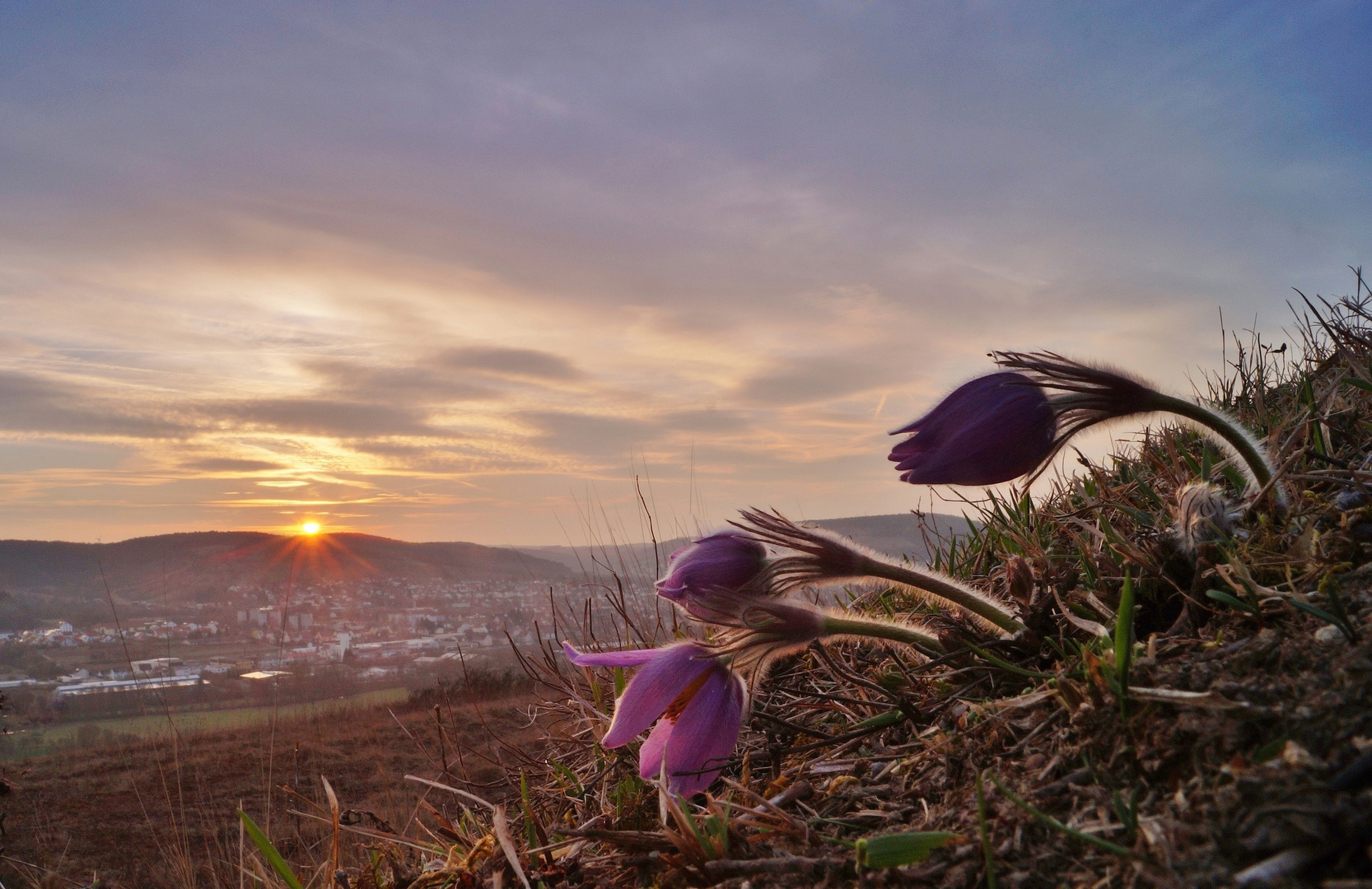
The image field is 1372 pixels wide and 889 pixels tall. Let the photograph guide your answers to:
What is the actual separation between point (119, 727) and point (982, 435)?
19.5 metres

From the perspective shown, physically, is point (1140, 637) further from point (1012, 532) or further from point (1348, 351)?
point (1348, 351)

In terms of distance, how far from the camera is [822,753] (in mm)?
1802

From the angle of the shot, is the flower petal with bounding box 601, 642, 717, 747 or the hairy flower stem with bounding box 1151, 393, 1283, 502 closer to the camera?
the flower petal with bounding box 601, 642, 717, 747

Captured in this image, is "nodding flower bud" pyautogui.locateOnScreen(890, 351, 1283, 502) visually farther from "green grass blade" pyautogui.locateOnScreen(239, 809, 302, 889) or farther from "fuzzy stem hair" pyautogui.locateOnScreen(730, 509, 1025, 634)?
"green grass blade" pyautogui.locateOnScreen(239, 809, 302, 889)

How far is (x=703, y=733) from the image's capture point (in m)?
1.56

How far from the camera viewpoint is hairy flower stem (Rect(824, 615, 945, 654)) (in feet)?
5.25

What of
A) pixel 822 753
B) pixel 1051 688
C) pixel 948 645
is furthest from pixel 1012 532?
pixel 1051 688

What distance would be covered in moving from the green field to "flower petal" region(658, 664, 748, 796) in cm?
1431

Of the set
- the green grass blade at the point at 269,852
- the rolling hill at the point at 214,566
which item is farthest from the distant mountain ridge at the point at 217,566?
the green grass blade at the point at 269,852

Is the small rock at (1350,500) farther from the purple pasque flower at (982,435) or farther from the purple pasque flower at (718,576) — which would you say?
the purple pasque flower at (718,576)

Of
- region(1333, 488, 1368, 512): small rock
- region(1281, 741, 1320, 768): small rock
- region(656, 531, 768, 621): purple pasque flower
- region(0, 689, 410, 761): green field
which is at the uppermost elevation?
region(1333, 488, 1368, 512): small rock

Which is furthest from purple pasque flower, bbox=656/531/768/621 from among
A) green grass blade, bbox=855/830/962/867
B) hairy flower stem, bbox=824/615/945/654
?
green grass blade, bbox=855/830/962/867

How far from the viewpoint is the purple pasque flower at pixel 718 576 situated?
158 cm

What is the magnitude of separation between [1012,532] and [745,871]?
168cm
